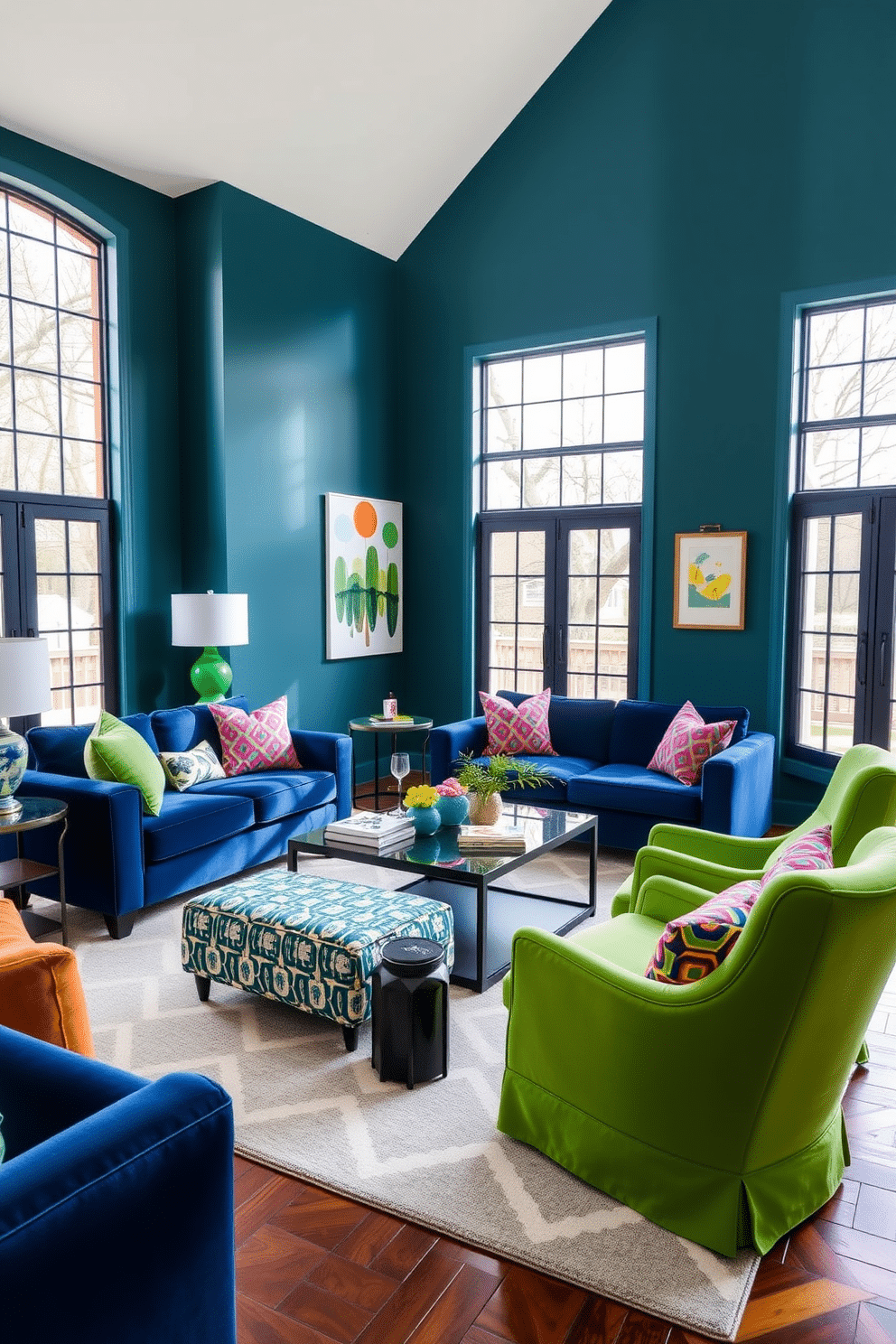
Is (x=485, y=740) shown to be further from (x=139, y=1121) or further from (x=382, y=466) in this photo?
(x=139, y=1121)

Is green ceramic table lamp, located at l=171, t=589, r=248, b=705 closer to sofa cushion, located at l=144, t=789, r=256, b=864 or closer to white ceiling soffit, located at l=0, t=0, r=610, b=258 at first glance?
sofa cushion, located at l=144, t=789, r=256, b=864

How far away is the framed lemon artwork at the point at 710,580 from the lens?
6.22 meters

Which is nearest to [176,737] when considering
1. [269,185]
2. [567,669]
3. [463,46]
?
[567,669]

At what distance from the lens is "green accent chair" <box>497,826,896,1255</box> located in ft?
6.51

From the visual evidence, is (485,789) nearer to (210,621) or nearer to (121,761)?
(121,761)

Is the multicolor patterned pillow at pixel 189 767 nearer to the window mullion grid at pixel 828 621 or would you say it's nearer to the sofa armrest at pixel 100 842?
the sofa armrest at pixel 100 842

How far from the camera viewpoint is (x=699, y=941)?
2271mm

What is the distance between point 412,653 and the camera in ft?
25.8

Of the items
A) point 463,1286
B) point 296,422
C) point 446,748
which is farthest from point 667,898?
point 296,422

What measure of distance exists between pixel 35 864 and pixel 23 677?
797mm

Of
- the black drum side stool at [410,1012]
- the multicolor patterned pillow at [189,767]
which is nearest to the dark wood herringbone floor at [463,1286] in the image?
the black drum side stool at [410,1012]

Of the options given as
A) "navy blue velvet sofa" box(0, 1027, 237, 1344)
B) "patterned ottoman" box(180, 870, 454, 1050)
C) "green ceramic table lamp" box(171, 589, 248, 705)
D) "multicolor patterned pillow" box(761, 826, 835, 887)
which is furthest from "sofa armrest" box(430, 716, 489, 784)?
"navy blue velvet sofa" box(0, 1027, 237, 1344)

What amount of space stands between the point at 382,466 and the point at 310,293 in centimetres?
139

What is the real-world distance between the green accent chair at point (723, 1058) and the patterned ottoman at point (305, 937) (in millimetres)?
671
